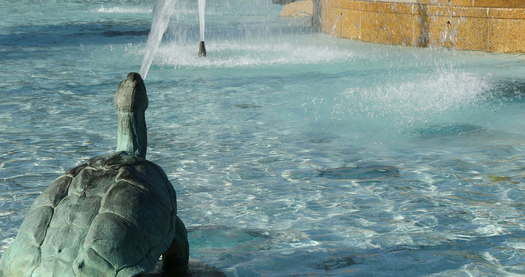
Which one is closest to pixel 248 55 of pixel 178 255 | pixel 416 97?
pixel 416 97

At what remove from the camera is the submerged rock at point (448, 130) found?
8477mm

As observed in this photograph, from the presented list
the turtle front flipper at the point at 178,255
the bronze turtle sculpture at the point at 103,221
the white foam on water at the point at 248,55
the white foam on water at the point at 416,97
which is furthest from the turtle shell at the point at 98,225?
the white foam on water at the point at 248,55

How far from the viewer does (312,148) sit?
8117 millimetres

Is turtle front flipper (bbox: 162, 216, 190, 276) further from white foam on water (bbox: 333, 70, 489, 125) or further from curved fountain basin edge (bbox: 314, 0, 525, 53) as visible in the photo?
curved fountain basin edge (bbox: 314, 0, 525, 53)

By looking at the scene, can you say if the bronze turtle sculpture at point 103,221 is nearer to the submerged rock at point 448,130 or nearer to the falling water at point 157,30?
the submerged rock at point 448,130

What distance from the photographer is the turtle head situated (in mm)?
4125

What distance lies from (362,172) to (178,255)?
9.77 ft

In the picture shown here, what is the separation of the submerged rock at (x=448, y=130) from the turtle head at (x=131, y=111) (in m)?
4.77

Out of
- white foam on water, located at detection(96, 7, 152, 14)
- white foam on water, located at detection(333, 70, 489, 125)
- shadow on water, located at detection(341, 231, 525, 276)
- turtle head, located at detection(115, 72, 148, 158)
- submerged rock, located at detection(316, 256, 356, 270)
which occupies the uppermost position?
turtle head, located at detection(115, 72, 148, 158)

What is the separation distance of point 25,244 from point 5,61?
496 inches

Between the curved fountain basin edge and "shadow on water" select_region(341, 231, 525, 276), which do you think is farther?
the curved fountain basin edge

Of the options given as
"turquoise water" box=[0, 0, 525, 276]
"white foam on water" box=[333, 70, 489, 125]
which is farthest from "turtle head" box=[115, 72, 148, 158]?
"white foam on water" box=[333, 70, 489, 125]

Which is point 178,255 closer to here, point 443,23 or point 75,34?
point 443,23

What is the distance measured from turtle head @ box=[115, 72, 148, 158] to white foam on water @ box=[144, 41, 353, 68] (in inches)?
395
